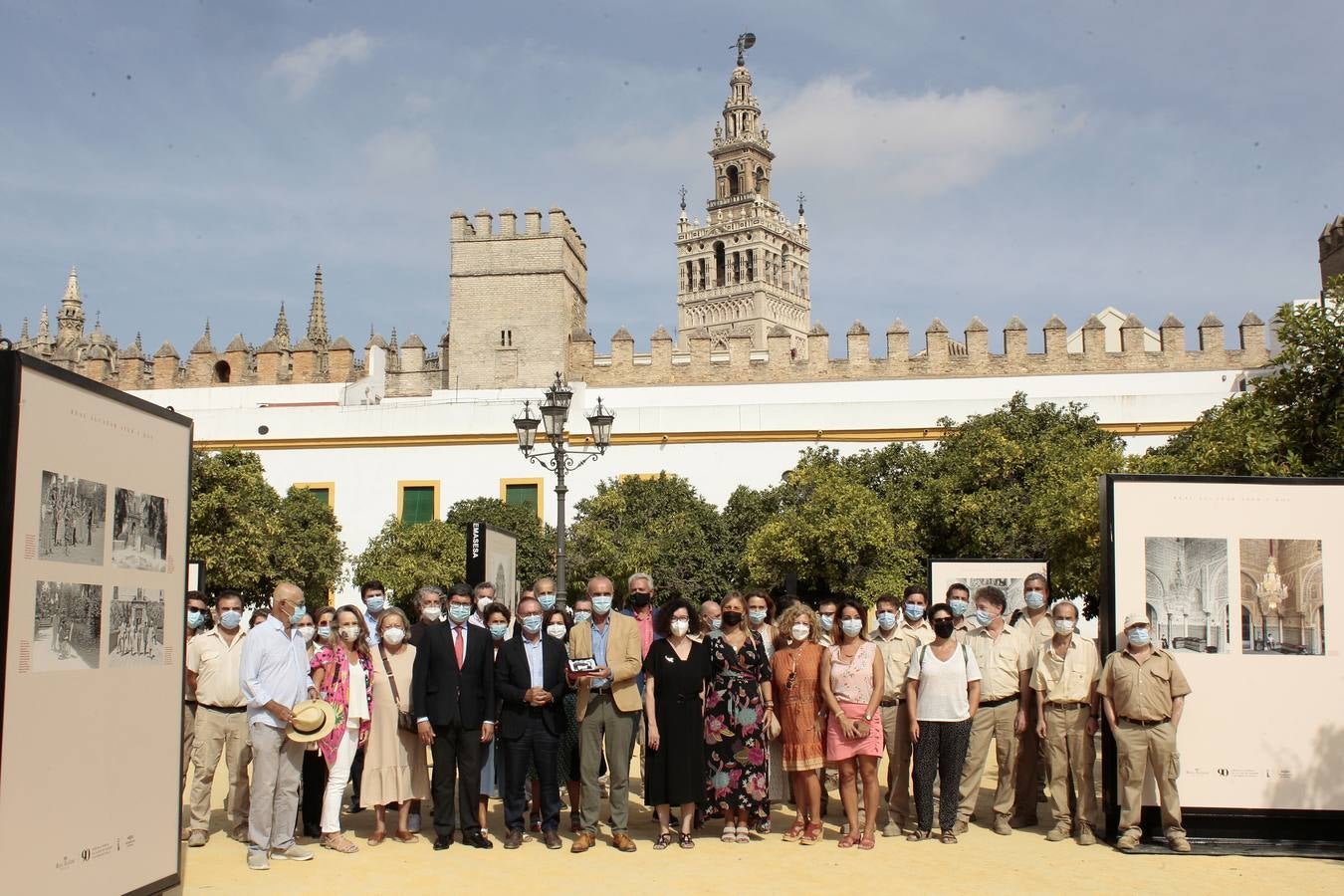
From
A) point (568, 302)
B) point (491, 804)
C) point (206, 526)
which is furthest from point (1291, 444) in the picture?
point (568, 302)

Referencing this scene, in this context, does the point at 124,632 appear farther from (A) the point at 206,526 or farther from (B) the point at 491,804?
(A) the point at 206,526

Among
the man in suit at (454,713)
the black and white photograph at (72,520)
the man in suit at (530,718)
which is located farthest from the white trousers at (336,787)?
the black and white photograph at (72,520)

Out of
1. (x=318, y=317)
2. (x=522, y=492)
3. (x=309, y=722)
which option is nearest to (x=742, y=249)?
(x=318, y=317)

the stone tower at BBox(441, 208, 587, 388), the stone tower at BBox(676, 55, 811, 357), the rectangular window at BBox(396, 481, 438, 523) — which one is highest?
the stone tower at BBox(676, 55, 811, 357)

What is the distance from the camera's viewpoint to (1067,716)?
27.3 feet

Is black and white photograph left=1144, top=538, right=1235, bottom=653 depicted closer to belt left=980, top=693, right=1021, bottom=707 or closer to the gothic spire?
belt left=980, top=693, right=1021, bottom=707

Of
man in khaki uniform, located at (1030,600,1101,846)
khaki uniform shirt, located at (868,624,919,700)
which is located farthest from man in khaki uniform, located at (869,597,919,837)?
man in khaki uniform, located at (1030,600,1101,846)

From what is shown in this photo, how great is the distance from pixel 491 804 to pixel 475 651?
2.56m

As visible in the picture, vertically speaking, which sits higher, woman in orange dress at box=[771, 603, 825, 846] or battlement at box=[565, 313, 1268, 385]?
battlement at box=[565, 313, 1268, 385]

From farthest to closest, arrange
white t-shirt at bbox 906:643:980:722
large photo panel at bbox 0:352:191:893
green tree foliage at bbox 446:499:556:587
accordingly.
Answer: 1. green tree foliage at bbox 446:499:556:587
2. white t-shirt at bbox 906:643:980:722
3. large photo panel at bbox 0:352:191:893

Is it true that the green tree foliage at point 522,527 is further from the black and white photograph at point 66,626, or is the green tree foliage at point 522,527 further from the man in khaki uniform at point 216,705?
the black and white photograph at point 66,626

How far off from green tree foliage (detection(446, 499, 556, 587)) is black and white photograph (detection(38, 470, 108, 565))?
766 inches

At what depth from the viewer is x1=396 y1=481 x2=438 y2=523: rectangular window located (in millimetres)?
27891

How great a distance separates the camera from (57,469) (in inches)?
205
